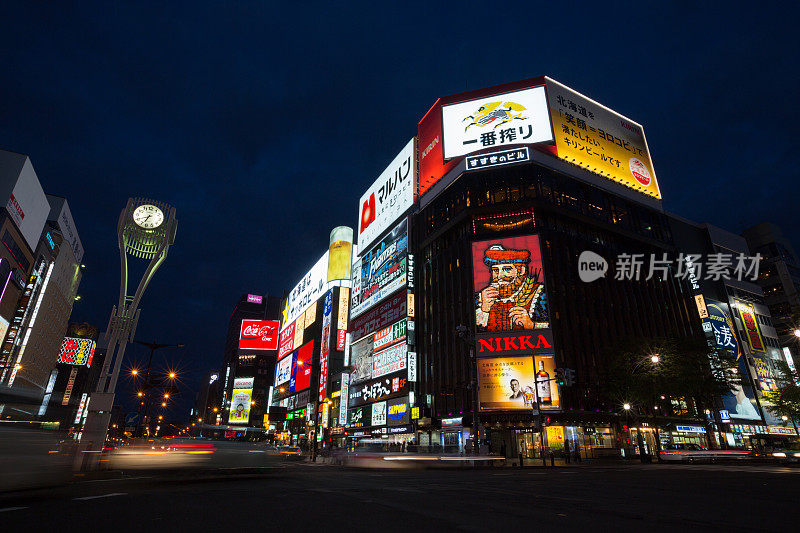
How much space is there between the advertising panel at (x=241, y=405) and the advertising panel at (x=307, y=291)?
21.2 metres

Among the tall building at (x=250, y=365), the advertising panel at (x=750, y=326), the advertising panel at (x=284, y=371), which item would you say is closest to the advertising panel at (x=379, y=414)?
the advertising panel at (x=284, y=371)

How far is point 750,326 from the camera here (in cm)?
6297

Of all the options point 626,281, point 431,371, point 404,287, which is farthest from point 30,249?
point 626,281

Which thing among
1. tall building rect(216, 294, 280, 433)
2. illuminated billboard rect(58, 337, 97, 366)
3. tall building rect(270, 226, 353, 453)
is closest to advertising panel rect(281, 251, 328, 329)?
tall building rect(270, 226, 353, 453)

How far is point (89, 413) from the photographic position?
511 inches

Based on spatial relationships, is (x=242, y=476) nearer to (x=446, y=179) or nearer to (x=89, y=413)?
(x=89, y=413)

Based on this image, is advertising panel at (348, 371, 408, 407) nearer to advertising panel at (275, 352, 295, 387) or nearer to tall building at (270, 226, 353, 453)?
tall building at (270, 226, 353, 453)

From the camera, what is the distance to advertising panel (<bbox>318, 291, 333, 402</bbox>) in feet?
241

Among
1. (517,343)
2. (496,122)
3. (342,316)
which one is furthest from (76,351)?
(496,122)

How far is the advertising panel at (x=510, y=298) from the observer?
43.9m

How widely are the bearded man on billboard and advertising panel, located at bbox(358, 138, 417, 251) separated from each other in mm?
17938

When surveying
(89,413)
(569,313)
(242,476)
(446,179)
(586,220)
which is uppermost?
(446,179)

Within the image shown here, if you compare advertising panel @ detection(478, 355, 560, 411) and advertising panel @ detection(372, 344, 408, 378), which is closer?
advertising panel @ detection(478, 355, 560, 411)

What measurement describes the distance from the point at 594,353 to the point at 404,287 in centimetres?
2432
